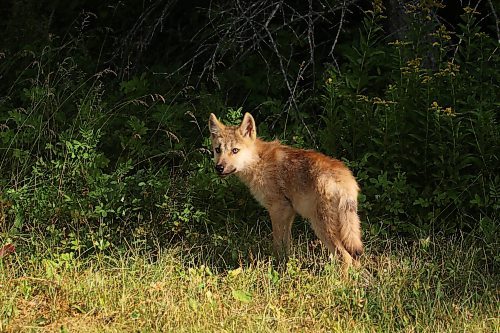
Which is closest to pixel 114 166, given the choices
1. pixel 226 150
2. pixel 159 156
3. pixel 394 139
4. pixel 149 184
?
pixel 159 156

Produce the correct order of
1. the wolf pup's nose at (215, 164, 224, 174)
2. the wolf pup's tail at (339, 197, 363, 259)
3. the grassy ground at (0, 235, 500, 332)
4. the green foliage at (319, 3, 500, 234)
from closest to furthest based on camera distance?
1. the grassy ground at (0, 235, 500, 332)
2. the wolf pup's tail at (339, 197, 363, 259)
3. the wolf pup's nose at (215, 164, 224, 174)
4. the green foliage at (319, 3, 500, 234)

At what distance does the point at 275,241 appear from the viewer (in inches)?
307

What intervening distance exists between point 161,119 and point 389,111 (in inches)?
103

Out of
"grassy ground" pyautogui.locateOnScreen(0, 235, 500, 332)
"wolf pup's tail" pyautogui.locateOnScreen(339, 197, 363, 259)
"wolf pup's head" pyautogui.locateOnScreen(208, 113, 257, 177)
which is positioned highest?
"wolf pup's head" pyautogui.locateOnScreen(208, 113, 257, 177)

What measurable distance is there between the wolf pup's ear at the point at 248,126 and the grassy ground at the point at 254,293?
1290 mm

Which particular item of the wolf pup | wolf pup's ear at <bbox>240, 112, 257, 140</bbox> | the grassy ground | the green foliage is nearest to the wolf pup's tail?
the wolf pup

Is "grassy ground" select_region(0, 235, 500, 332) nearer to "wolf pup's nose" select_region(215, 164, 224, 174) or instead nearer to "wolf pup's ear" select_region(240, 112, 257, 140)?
"wolf pup's nose" select_region(215, 164, 224, 174)

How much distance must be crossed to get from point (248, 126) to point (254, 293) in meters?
2.01

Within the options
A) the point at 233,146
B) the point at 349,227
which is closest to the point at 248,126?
the point at 233,146

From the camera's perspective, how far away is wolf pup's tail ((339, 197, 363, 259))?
7.15 m

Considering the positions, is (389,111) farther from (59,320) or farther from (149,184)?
(59,320)

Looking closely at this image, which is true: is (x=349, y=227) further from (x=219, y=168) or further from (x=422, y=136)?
(x=422, y=136)

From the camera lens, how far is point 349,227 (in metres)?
7.16

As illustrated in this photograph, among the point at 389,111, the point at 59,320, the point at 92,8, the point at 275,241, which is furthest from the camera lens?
the point at 92,8
